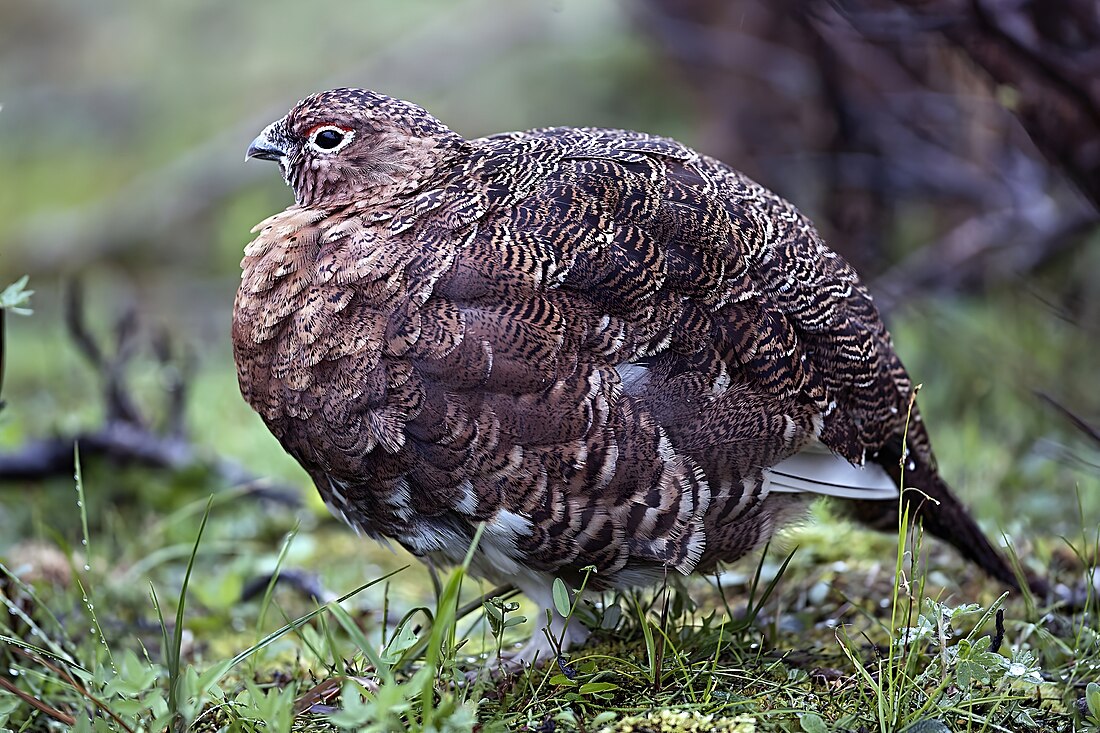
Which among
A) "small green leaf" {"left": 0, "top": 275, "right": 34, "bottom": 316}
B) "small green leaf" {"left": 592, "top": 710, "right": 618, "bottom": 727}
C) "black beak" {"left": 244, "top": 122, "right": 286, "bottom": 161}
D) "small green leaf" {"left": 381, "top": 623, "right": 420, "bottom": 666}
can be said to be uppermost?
"black beak" {"left": 244, "top": 122, "right": 286, "bottom": 161}

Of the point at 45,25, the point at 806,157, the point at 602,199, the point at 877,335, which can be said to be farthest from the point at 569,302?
the point at 45,25

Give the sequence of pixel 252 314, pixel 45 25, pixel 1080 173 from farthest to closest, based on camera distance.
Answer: pixel 45 25 < pixel 1080 173 < pixel 252 314

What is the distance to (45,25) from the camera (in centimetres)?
1686

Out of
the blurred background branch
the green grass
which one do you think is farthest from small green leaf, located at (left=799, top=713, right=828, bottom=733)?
the blurred background branch

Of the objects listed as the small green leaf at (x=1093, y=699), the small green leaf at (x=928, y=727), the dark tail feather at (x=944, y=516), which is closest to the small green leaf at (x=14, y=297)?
the small green leaf at (x=928, y=727)

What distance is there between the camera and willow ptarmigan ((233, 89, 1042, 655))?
8.77ft

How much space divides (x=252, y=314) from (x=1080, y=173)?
283 cm

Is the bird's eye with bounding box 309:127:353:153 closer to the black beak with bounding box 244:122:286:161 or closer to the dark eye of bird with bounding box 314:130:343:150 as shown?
the dark eye of bird with bounding box 314:130:343:150

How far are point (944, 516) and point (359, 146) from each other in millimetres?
2070

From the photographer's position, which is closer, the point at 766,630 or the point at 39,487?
the point at 766,630

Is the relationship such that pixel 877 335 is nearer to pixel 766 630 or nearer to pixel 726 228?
pixel 726 228

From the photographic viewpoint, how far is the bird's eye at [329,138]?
9.96ft

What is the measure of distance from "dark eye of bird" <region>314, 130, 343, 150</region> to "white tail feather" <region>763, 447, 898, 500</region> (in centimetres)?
149

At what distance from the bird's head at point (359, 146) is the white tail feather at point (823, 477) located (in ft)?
4.19
